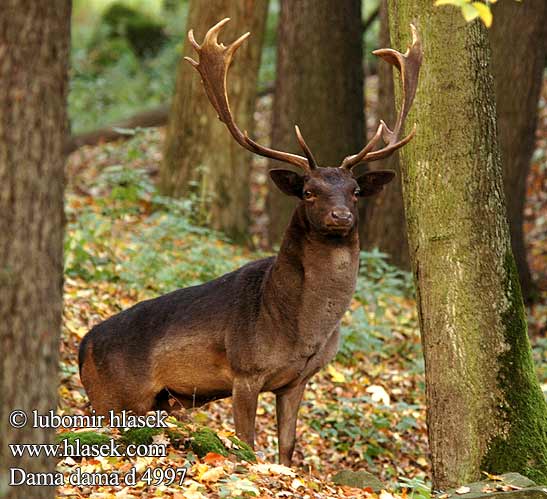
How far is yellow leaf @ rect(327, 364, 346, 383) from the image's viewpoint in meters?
11.1

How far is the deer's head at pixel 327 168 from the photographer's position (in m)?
7.24

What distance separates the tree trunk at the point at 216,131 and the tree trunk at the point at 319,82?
457 mm

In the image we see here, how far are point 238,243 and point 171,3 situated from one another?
17.3 m

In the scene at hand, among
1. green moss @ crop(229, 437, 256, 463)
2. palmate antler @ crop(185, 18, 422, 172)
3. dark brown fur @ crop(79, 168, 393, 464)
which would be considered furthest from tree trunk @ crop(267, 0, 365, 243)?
green moss @ crop(229, 437, 256, 463)

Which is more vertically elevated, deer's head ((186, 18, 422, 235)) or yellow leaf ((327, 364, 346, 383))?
deer's head ((186, 18, 422, 235))

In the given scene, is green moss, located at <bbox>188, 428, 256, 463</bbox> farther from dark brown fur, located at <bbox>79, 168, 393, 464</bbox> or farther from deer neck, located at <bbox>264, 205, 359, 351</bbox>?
deer neck, located at <bbox>264, 205, 359, 351</bbox>

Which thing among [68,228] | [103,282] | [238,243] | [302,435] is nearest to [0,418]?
[302,435]

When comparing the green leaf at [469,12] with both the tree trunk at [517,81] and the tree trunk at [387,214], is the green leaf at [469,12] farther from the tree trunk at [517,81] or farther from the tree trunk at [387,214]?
the tree trunk at [387,214]

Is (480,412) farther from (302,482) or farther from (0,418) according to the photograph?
(0,418)

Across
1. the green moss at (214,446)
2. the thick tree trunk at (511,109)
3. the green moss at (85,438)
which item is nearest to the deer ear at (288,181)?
the green moss at (214,446)

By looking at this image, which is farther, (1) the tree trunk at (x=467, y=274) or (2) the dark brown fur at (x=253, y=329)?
(2) the dark brown fur at (x=253, y=329)

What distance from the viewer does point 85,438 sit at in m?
6.51

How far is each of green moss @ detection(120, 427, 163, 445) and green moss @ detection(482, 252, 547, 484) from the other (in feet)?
6.96

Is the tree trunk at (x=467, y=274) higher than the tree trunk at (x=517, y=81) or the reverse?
the reverse
